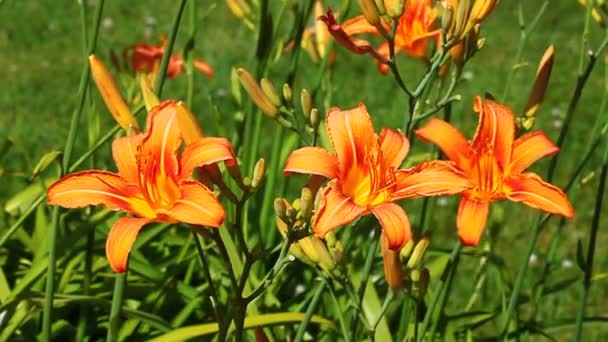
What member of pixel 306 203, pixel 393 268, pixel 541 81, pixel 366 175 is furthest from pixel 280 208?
pixel 541 81

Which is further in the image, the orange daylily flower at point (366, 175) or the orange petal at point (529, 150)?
the orange petal at point (529, 150)

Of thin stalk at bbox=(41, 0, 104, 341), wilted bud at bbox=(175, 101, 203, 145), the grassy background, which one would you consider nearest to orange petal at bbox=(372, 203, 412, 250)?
wilted bud at bbox=(175, 101, 203, 145)

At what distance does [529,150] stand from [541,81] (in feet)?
0.55

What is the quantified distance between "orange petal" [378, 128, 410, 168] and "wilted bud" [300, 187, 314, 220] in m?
0.14

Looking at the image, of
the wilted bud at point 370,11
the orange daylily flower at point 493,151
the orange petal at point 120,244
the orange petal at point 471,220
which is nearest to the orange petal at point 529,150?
the orange daylily flower at point 493,151

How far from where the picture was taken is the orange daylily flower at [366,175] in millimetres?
1265

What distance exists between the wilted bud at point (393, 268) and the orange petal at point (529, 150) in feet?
0.64

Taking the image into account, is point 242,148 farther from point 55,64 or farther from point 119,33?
point 119,33

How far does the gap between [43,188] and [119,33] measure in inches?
141

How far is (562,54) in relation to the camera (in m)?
5.76

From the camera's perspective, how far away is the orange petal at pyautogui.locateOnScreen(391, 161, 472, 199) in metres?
1.31

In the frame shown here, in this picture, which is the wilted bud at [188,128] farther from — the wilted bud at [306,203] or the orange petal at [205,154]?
the wilted bud at [306,203]

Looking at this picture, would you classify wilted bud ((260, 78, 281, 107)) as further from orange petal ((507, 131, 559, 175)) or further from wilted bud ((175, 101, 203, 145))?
orange petal ((507, 131, 559, 175))

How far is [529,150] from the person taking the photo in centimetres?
149
